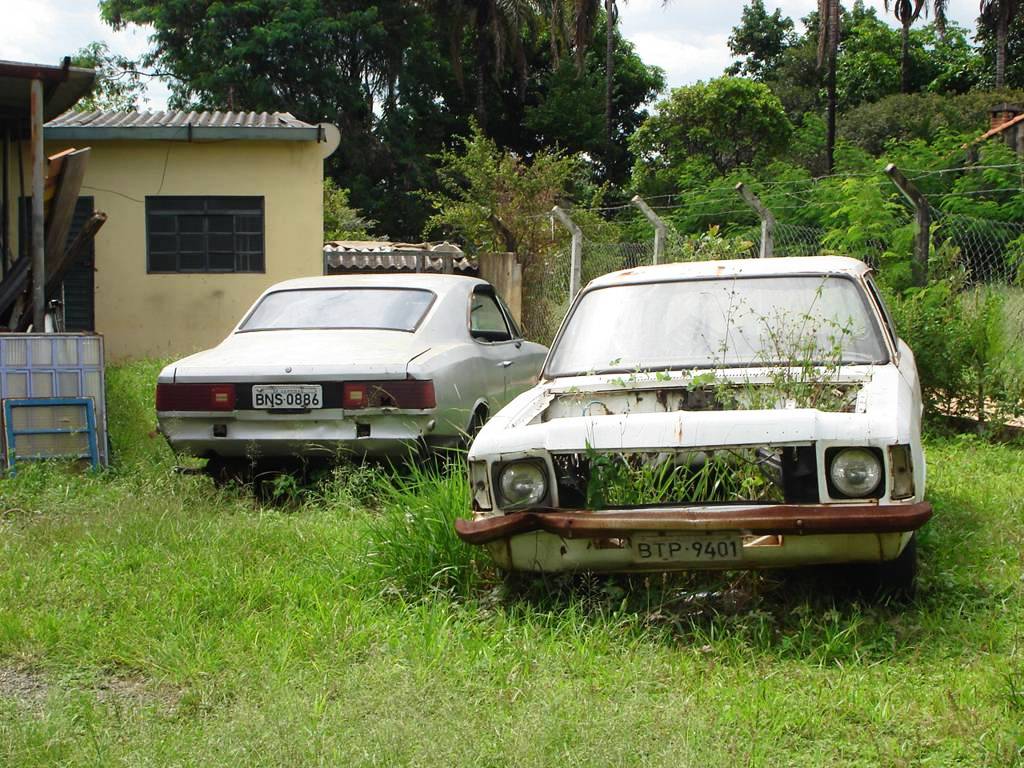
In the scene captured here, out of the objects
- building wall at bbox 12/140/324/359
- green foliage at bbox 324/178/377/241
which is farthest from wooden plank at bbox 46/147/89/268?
green foliage at bbox 324/178/377/241

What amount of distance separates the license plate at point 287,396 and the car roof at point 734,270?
170 cm

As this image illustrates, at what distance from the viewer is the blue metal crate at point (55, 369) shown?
8.06 meters

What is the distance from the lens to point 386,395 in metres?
7.09

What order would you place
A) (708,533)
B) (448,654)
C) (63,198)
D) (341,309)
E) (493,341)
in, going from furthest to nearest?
(63,198) → (493,341) → (341,309) → (708,533) → (448,654)

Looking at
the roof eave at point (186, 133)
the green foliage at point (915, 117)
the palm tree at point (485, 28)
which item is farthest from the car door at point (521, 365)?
the palm tree at point (485, 28)

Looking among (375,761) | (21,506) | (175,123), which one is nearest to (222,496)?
(21,506)

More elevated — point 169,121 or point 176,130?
point 169,121

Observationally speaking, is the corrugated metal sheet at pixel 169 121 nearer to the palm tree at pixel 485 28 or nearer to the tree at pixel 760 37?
the palm tree at pixel 485 28

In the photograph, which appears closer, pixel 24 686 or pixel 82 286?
pixel 24 686

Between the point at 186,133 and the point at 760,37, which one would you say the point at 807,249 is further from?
the point at 760,37

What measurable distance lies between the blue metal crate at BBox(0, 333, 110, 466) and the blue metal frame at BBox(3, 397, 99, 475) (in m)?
0.04

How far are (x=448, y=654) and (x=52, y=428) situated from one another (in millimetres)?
4663

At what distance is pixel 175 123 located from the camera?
54.6 ft

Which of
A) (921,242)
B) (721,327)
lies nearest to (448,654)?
(721,327)
